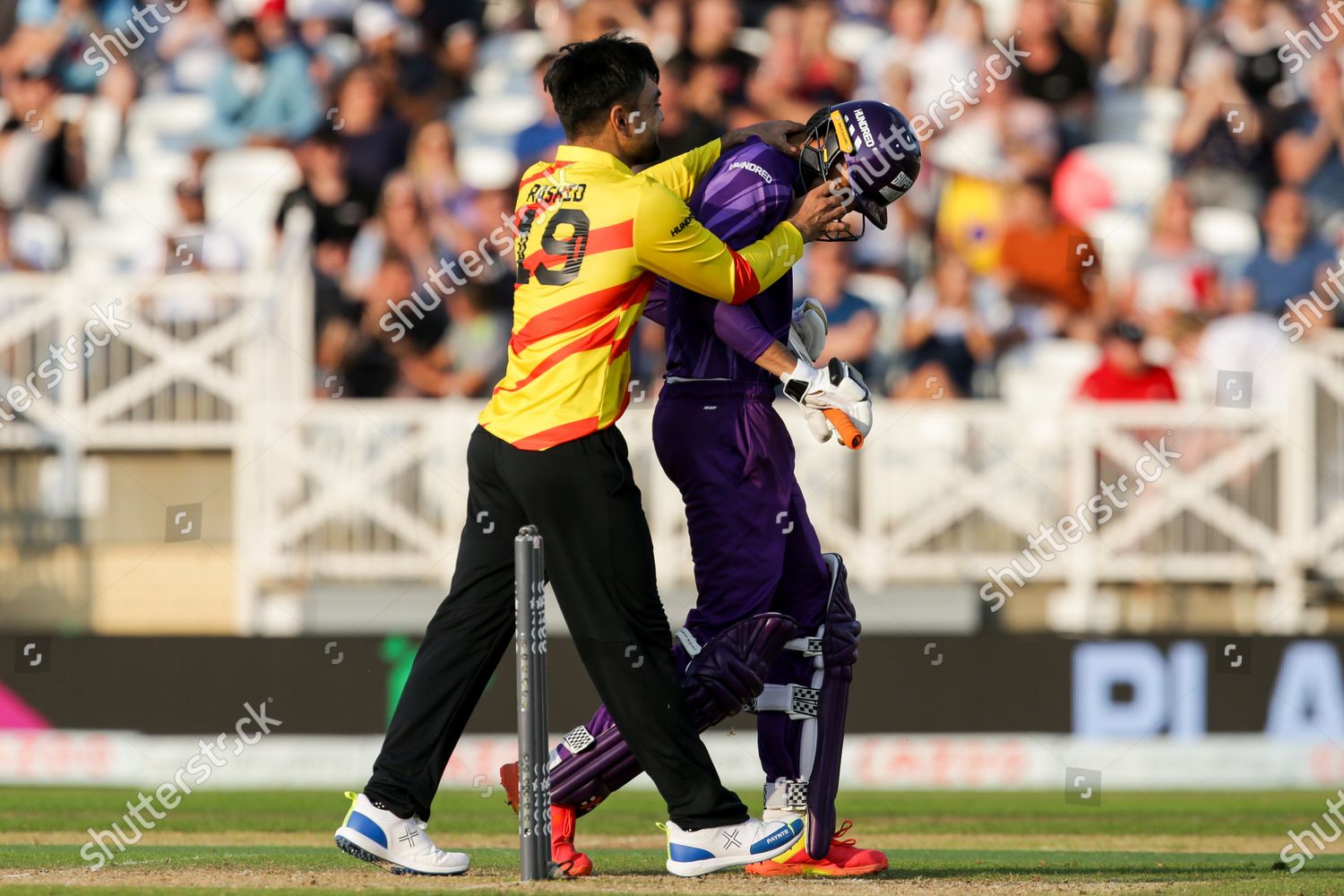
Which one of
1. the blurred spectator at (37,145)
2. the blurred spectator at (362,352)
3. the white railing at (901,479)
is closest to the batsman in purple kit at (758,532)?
the white railing at (901,479)

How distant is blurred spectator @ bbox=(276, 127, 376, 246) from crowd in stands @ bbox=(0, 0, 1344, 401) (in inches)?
0.8

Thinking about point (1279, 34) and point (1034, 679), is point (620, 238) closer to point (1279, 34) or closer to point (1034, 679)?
point (1034, 679)

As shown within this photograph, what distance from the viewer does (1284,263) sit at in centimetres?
1227

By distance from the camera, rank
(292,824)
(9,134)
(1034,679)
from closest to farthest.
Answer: (292,824) → (1034,679) → (9,134)

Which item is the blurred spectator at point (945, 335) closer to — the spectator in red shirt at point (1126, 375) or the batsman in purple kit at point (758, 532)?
the spectator in red shirt at point (1126, 375)

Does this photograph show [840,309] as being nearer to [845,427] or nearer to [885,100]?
[885,100]

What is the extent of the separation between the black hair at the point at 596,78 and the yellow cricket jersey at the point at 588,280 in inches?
4.0

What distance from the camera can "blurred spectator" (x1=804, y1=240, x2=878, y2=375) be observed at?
11.8 metres

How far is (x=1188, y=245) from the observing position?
1257 centimetres

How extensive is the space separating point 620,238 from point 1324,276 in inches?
317

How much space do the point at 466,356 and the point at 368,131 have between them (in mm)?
1948

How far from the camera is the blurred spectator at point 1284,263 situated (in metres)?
12.2

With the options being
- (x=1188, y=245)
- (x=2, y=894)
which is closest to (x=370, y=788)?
(x=2, y=894)

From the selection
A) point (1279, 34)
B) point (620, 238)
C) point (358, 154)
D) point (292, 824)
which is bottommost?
point (292, 824)
